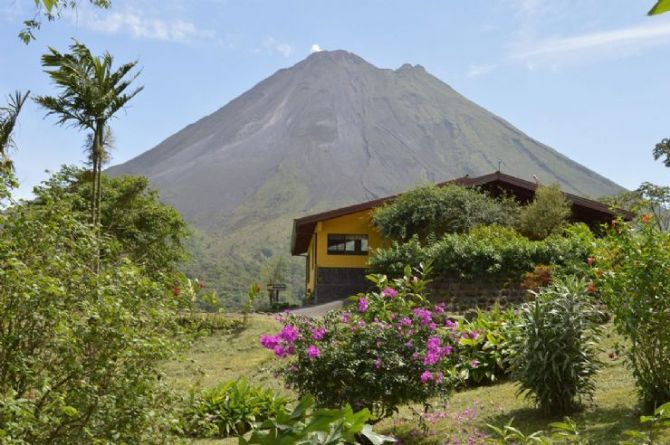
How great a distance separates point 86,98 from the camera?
18.0 metres

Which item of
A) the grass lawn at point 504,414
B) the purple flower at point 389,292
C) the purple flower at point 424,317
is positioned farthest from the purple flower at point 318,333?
the grass lawn at point 504,414

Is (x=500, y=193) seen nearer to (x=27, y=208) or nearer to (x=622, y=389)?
(x=622, y=389)

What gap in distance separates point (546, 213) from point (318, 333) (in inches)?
775

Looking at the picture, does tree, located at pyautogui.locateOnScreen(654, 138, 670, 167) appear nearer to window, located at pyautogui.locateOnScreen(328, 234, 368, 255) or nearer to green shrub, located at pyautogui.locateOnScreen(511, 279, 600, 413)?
window, located at pyautogui.locateOnScreen(328, 234, 368, 255)

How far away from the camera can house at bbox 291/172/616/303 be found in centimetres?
2953

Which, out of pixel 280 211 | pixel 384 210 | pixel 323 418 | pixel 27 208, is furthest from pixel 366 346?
pixel 280 211

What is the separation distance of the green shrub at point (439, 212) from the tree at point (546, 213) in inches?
39.7

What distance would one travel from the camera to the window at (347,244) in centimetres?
3070

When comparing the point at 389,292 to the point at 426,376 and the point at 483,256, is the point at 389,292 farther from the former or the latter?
the point at 483,256

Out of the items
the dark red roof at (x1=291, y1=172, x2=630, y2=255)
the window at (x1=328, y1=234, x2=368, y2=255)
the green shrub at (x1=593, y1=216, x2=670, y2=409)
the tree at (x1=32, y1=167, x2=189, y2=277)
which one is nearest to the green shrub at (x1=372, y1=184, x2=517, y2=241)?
the dark red roof at (x1=291, y1=172, x2=630, y2=255)

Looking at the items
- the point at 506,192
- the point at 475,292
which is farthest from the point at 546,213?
the point at 475,292

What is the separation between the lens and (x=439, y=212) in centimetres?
2758

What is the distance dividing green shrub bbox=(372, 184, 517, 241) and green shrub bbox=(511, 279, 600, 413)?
1806cm

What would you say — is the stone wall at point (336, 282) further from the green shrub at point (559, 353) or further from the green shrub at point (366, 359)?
the green shrub at point (559, 353)
